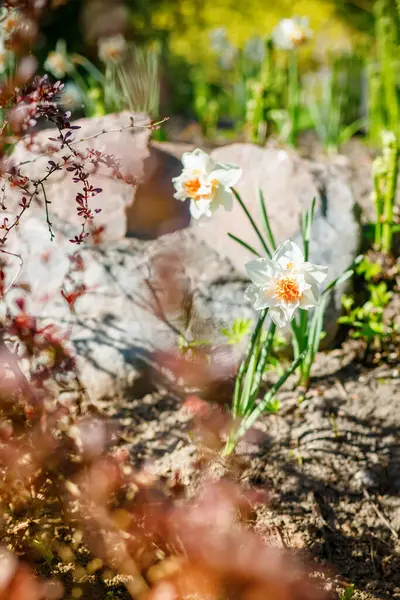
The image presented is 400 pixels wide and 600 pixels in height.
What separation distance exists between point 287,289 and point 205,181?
456 mm

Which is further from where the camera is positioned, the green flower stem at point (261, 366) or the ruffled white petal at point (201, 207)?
the green flower stem at point (261, 366)

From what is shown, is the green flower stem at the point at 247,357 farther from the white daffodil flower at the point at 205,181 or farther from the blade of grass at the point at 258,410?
the white daffodil flower at the point at 205,181

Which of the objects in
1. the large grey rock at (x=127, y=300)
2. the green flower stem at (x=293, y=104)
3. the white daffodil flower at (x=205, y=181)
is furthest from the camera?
the green flower stem at (x=293, y=104)

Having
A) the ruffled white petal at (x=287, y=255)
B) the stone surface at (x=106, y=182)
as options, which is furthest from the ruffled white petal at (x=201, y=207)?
the stone surface at (x=106, y=182)

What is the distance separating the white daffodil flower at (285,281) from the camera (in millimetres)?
1558

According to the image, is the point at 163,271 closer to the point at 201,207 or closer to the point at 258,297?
the point at 201,207

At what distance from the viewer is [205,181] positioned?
1.75m

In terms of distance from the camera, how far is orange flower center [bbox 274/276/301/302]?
155cm

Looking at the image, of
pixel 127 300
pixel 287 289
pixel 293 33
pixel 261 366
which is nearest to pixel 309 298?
pixel 287 289

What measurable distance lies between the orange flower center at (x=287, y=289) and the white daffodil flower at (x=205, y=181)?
356mm

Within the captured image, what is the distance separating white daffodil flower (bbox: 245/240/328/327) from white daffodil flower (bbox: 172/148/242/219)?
29cm

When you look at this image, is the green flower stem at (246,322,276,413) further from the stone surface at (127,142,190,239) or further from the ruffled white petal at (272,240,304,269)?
the stone surface at (127,142,190,239)

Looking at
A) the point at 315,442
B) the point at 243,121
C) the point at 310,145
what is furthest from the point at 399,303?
the point at 243,121

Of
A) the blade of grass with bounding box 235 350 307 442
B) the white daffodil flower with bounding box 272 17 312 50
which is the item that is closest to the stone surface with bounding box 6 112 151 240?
the blade of grass with bounding box 235 350 307 442
